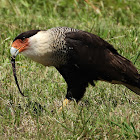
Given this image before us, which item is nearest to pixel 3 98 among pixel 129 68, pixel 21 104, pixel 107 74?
pixel 21 104

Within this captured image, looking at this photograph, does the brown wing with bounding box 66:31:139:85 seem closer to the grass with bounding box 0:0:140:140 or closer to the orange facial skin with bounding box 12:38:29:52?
the grass with bounding box 0:0:140:140

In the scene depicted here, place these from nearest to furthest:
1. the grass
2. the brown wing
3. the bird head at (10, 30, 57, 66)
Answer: the grass → the bird head at (10, 30, 57, 66) → the brown wing

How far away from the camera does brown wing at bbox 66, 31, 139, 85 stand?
12.6ft

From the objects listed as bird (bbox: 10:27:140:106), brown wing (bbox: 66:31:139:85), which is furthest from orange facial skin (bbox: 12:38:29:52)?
brown wing (bbox: 66:31:139:85)

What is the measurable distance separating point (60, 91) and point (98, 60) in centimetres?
60

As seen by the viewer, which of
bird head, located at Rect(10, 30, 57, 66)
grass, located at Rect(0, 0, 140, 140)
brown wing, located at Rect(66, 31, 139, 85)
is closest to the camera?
grass, located at Rect(0, 0, 140, 140)

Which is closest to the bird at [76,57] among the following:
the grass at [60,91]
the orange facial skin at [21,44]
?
the orange facial skin at [21,44]

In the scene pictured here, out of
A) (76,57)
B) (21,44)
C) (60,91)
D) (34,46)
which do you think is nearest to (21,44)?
(21,44)

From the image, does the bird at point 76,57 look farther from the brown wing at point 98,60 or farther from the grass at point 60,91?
the grass at point 60,91

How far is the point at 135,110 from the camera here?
3.48 meters

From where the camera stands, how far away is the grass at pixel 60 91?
3.03m

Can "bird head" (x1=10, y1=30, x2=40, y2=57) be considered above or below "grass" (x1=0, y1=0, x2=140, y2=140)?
above

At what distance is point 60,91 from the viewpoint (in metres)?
4.26

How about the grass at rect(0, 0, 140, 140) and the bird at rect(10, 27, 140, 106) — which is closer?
the grass at rect(0, 0, 140, 140)
